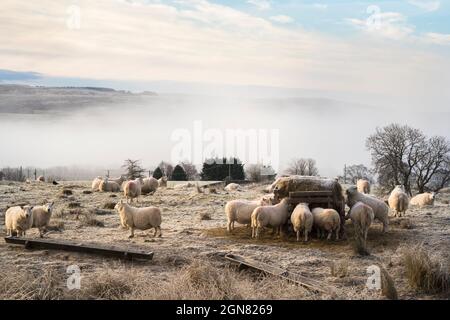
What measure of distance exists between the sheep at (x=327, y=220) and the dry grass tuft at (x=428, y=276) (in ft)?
13.5

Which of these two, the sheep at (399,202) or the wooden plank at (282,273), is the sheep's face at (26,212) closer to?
the wooden plank at (282,273)

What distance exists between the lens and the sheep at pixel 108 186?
36.8 meters

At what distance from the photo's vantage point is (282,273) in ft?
38.2

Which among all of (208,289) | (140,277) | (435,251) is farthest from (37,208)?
(435,251)

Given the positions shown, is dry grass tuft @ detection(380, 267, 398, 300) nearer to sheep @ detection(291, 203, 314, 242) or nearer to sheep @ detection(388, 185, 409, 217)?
sheep @ detection(291, 203, 314, 242)

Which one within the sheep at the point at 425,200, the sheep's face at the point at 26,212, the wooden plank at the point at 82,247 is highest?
the sheep's face at the point at 26,212

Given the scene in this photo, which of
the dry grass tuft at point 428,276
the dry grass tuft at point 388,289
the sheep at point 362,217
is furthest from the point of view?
the sheep at point 362,217

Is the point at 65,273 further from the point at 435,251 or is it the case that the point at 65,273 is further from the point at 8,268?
the point at 435,251

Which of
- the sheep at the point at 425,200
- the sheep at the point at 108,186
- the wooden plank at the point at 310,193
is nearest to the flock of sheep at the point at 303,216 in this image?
the wooden plank at the point at 310,193

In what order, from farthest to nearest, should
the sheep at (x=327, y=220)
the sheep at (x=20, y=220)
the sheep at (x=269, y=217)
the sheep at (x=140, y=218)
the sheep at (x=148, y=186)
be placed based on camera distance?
the sheep at (x=148, y=186), the sheep at (x=140, y=218), the sheep at (x=269, y=217), the sheep at (x=20, y=220), the sheep at (x=327, y=220)

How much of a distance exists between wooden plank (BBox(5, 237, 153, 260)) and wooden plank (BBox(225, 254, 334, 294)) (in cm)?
216

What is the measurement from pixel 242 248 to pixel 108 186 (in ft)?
77.4

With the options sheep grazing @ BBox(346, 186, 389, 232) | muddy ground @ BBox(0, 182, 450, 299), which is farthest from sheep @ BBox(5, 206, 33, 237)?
sheep grazing @ BBox(346, 186, 389, 232)

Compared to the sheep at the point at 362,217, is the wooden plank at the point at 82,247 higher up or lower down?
lower down
